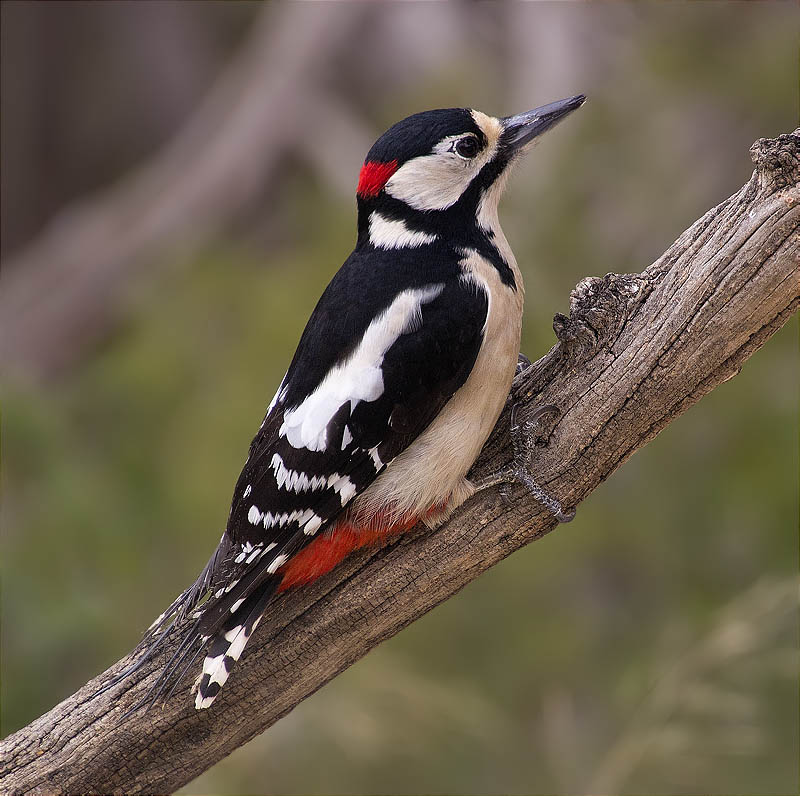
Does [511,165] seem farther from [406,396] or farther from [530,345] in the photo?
[530,345]

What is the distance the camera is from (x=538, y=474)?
1.69 meters

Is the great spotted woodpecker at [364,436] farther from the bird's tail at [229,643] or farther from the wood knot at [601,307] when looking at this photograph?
the wood knot at [601,307]

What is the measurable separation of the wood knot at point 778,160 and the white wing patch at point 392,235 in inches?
25.1

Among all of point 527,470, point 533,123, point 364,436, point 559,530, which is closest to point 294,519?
point 364,436

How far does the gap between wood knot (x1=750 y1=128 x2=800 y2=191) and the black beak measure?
515 mm

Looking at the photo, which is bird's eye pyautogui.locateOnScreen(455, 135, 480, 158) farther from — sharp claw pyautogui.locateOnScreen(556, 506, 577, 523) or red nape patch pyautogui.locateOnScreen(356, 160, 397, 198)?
sharp claw pyautogui.locateOnScreen(556, 506, 577, 523)

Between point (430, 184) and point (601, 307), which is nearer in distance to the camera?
point (601, 307)

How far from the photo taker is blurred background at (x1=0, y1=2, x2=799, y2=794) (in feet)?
8.54

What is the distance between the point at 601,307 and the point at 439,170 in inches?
18.8

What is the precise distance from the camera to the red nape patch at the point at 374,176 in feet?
6.30

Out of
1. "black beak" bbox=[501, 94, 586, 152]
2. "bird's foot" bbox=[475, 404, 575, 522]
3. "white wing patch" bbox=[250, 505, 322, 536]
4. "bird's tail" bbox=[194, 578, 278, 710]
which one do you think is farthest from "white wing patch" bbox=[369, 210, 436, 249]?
"bird's tail" bbox=[194, 578, 278, 710]

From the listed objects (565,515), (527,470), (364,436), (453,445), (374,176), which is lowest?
(565,515)

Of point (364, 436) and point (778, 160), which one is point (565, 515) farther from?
point (778, 160)

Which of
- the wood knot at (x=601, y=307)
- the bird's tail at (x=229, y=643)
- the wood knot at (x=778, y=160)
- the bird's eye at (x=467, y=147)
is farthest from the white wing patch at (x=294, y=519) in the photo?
the wood knot at (x=778, y=160)
